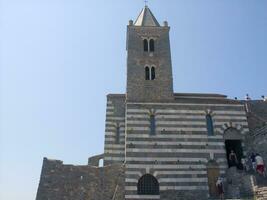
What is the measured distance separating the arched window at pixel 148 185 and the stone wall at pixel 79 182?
1251mm

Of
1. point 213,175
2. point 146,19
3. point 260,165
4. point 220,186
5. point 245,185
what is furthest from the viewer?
point 146,19

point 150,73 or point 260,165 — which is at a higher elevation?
point 150,73

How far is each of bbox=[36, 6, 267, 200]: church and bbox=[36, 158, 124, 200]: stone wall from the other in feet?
0.21

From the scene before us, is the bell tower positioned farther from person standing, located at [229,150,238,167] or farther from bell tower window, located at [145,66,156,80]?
person standing, located at [229,150,238,167]

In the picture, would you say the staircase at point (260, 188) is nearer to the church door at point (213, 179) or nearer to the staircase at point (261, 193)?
the staircase at point (261, 193)

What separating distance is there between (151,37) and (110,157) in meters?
11.5

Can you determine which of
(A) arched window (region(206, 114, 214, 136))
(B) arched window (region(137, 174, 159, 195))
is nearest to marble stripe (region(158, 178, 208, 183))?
(B) arched window (region(137, 174, 159, 195))

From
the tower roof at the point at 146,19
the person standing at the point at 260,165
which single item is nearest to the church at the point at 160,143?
the person standing at the point at 260,165

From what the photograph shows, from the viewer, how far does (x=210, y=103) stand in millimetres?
24828

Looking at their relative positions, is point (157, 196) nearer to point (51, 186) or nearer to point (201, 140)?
point (201, 140)

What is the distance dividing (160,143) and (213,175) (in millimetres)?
4304

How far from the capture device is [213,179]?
2211 cm

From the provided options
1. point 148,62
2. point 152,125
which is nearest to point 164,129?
point 152,125

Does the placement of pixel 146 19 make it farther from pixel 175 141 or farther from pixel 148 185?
pixel 148 185
